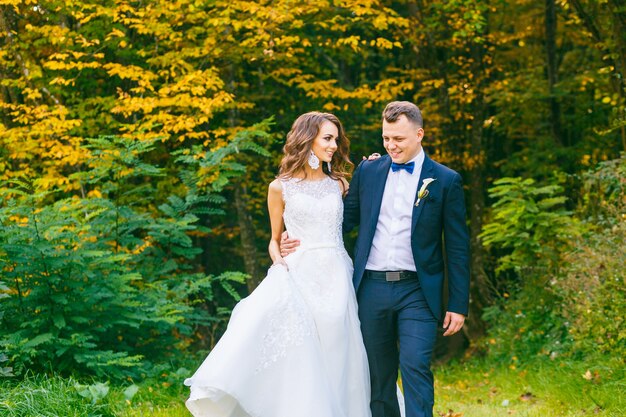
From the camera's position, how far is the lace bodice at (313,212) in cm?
505

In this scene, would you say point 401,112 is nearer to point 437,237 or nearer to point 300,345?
point 437,237

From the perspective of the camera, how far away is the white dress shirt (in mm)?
4602

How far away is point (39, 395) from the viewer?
17.5 feet

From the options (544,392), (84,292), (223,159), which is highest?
(223,159)

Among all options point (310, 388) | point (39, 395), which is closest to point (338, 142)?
point (310, 388)

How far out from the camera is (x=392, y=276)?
460 centimetres

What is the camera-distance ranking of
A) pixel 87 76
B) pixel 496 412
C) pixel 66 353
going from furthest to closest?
pixel 87 76, pixel 496 412, pixel 66 353

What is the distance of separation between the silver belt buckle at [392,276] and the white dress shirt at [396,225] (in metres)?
0.03

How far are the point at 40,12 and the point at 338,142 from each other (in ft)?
22.3

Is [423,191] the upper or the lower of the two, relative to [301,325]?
upper

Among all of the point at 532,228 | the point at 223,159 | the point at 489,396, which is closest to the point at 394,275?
the point at 489,396

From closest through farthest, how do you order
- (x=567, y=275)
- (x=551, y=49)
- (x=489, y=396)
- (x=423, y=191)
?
(x=423, y=191) → (x=567, y=275) → (x=489, y=396) → (x=551, y=49)

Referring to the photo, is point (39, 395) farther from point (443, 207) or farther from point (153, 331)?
point (443, 207)

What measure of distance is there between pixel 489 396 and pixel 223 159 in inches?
175
